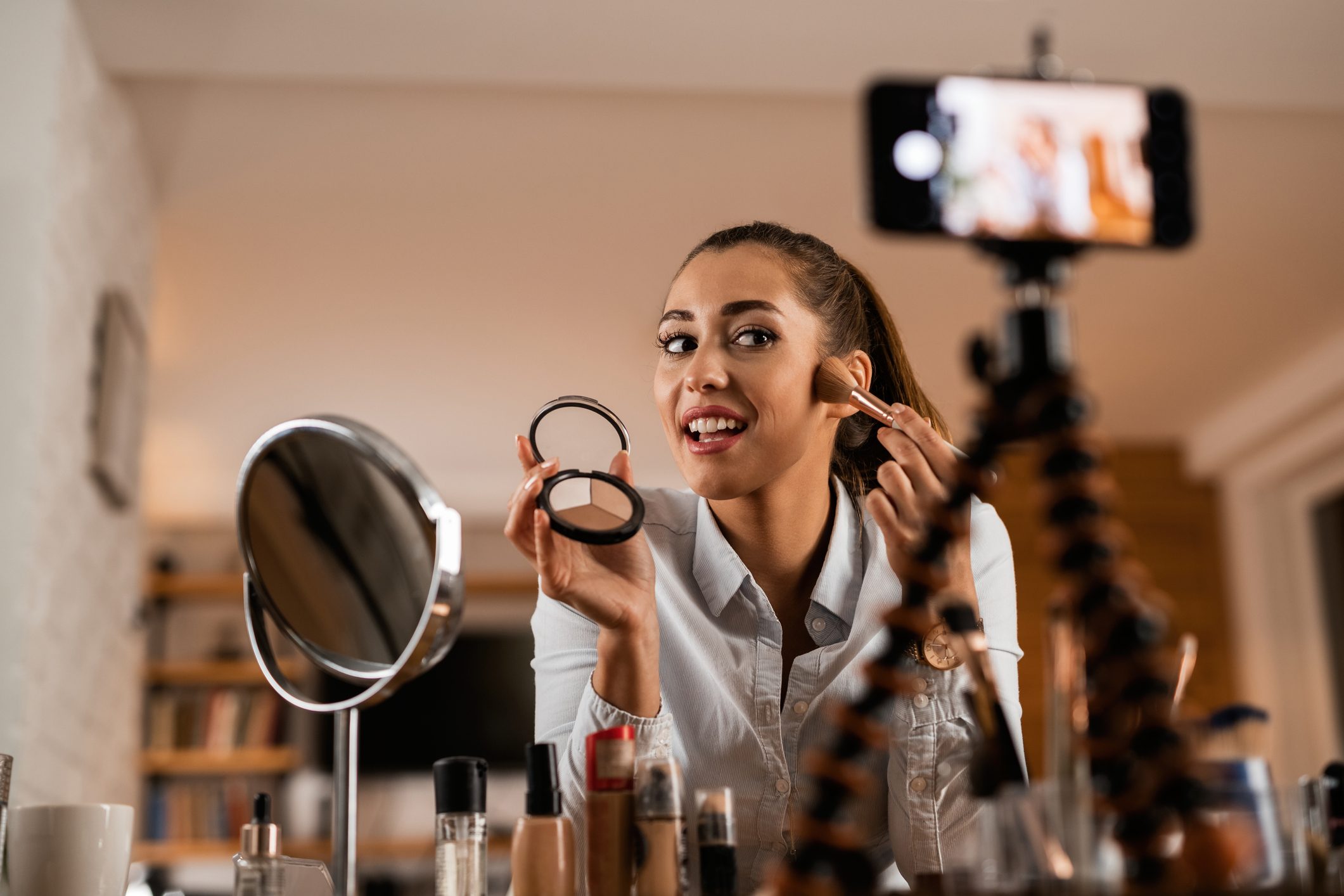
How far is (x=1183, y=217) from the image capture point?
48 cm

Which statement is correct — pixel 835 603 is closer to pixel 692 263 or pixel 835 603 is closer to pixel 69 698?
pixel 692 263

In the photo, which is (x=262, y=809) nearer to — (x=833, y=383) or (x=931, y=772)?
(x=931, y=772)

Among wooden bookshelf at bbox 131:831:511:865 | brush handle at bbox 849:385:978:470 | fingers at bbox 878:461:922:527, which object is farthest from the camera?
wooden bookshelf at bbox 131:831:511:865

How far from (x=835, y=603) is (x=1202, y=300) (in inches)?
126

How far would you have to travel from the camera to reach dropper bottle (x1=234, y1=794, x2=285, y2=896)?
2.62 feet

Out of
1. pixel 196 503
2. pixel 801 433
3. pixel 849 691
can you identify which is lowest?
pixel 849 691

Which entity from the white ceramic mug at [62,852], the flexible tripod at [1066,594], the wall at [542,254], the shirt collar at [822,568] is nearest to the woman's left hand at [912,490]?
the shirt collar at [822,568]

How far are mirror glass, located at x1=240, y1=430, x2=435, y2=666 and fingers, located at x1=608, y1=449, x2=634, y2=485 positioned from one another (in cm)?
28

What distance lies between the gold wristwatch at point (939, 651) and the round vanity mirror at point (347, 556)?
0.42 metres

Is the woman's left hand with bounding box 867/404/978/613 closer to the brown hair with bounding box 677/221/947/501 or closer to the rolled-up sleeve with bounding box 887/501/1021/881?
the rolled-up sleeve with bounding box 887/501/1021/881

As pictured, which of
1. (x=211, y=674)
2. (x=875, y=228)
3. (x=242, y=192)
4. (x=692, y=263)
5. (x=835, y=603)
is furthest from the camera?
(x=211, y=674)

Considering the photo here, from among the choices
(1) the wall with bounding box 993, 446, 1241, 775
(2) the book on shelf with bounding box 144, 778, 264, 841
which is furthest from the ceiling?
(2) the book on shelf with bounding box 144, 778, 264, 841

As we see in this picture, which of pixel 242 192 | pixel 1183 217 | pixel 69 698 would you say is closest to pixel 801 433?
pixel 1183 217

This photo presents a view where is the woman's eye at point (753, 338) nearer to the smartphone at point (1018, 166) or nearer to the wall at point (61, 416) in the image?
the smartphone at point (1018, 166)
